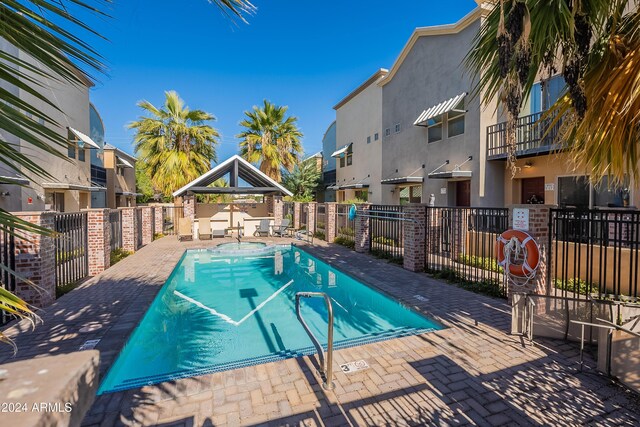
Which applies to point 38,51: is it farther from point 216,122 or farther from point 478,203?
point 216,122

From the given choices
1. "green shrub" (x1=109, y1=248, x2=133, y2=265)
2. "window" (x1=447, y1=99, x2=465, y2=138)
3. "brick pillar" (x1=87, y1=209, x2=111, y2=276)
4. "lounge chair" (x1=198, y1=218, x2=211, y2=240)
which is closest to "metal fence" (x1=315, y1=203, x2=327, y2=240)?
"lounge chair" (x1=198, y1=218, x2=211, y2=240)

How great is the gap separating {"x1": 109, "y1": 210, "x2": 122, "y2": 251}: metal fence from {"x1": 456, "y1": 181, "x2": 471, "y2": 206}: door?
569 inches

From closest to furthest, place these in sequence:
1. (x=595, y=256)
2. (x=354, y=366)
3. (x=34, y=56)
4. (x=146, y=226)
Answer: (x=34, y=56) < (x=354, y=366) < (x=595, y=256) < (x=146, y=226)

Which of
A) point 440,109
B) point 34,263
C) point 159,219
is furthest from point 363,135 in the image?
point 34,263

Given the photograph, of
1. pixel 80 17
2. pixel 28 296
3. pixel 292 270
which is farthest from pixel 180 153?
pixel 80 17

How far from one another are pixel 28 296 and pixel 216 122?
17.6 metres

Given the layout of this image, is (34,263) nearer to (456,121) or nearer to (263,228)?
(263,228)

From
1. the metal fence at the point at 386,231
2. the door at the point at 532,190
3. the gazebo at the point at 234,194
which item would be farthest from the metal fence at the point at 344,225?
the door at the point at 532,190

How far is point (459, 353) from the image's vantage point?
4.36 meters

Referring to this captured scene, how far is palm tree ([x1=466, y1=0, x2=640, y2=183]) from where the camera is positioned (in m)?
2.99

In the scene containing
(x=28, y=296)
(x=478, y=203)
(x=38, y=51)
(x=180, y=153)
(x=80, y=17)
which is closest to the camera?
(x=38, y=51)

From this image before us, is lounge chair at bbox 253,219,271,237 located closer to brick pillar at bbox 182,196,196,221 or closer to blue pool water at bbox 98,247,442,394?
brick pillar at bbox 182,196,196,221

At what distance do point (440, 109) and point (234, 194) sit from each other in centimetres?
1288

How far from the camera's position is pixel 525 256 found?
5.61 metres
